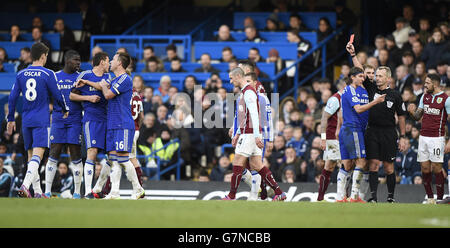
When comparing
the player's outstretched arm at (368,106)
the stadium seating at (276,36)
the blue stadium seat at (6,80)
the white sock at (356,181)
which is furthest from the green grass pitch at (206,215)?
the stadium seating at (276,36)

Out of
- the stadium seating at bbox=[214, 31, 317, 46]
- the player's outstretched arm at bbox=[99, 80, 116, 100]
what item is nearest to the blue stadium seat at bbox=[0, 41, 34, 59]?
the stadium seating at bbox=[214, 31, 317, 46]

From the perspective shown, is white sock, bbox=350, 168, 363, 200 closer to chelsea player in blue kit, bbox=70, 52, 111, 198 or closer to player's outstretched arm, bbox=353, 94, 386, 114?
player's outstretched arm, bbox=353, 94, 386, 114

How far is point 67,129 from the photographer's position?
12508mm

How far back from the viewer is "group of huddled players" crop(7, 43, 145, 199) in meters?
12.1

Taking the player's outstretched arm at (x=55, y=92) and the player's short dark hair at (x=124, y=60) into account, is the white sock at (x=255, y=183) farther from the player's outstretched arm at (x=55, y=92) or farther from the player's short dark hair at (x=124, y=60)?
the player's outstretched arm at (x=55, y=92)

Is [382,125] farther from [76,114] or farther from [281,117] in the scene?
[281,117]

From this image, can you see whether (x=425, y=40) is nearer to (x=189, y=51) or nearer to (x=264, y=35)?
(x=264, y=35)

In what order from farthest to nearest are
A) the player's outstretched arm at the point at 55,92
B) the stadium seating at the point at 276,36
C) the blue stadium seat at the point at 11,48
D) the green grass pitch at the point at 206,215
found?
the blue stadium seat at the point at 11,48, the stadium seating at the point at 276,36, the player's outstretched arm at the point at 55,92, the green grass pitch at the point at 206,215

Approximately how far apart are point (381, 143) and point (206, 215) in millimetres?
5138

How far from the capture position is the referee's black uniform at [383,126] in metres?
13.2

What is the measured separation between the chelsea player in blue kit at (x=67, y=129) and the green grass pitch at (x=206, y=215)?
5.47ft

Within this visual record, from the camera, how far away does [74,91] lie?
12375 mm

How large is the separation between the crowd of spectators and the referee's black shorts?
9.76ft

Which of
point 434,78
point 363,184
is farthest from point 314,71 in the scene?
point 363,184
